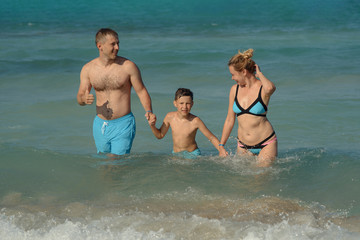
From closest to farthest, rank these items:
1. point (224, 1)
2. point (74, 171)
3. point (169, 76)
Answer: point (74, 171)
point (169, 76)
point (224, 1)

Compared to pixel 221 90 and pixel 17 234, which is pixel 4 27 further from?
pixel 17 234

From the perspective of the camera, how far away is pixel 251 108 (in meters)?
6.11

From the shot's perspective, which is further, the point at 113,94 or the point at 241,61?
the point at 113,94

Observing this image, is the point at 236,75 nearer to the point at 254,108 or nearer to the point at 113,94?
the point at 254,108

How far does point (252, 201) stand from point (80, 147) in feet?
12.1

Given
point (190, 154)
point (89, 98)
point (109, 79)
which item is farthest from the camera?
point (190, 154)

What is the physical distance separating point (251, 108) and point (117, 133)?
1694 millimetres

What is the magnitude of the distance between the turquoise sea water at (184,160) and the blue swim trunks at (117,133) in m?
0.39

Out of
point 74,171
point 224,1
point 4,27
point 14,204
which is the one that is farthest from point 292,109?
point 224,1

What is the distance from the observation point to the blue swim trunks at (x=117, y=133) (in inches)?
252

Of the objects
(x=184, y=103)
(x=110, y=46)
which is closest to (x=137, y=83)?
(x=110, y=46)

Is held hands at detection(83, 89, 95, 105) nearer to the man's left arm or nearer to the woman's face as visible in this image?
the man's left arm

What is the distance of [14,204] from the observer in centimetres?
590

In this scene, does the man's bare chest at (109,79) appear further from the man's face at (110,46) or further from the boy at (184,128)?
the boy at (184,128)
